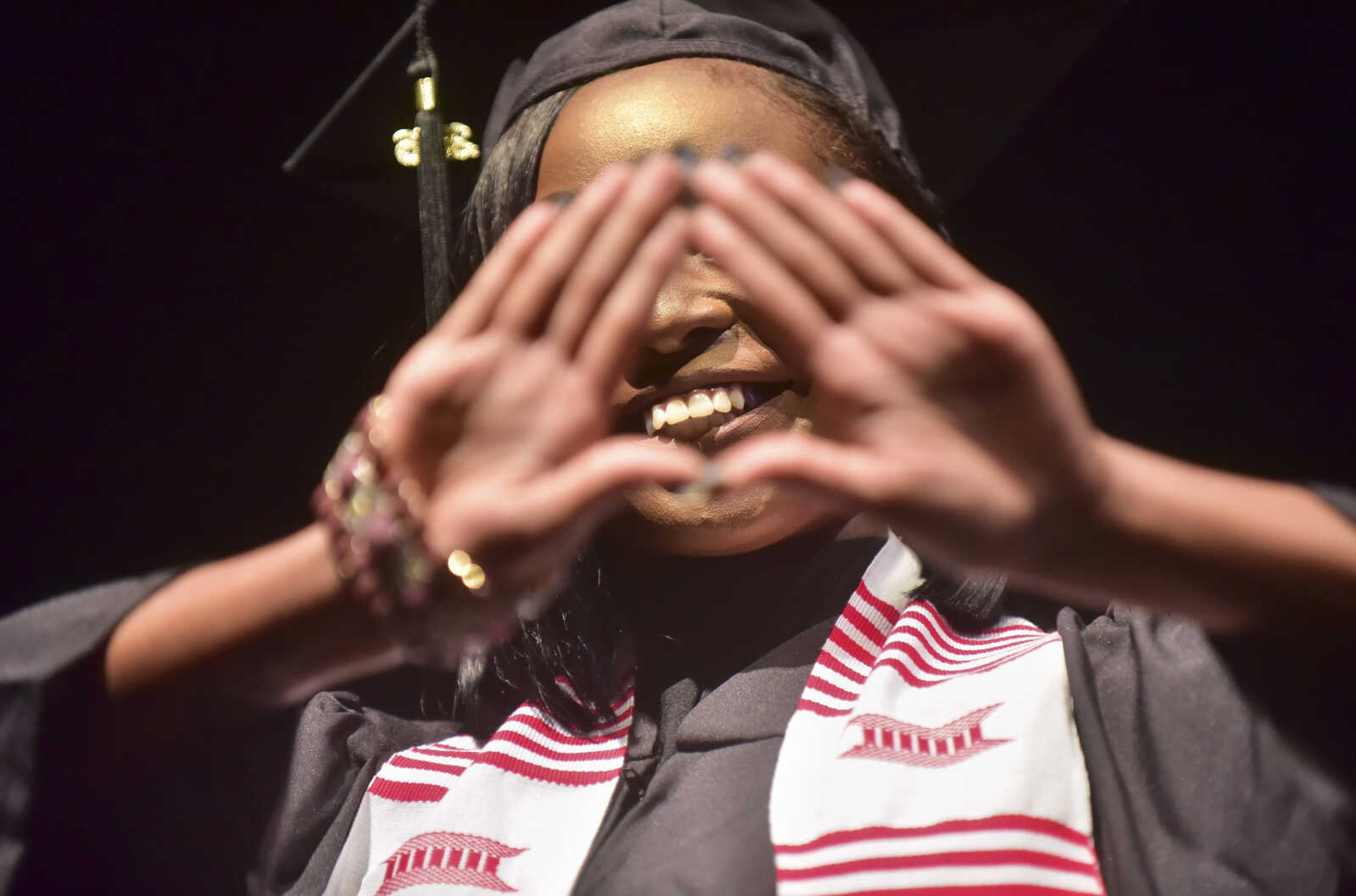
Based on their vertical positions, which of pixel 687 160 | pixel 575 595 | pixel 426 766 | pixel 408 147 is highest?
pixel 687 160

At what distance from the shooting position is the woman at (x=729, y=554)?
0.65 meters

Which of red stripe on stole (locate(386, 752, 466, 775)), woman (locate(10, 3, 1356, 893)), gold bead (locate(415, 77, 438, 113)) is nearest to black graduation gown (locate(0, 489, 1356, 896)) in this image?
woman (locate(10, 3, 1356, 893))

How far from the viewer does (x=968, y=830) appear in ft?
2.81

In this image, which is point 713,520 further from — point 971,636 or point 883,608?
point 971,636

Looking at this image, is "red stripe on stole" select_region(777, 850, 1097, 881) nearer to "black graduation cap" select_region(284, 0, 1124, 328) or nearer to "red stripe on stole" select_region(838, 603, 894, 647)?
"red stripe on stole" select_region(838, 603, 894, 647)

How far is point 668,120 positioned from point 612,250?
17.3 inches

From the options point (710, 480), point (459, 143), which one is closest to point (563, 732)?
point (710, 480)

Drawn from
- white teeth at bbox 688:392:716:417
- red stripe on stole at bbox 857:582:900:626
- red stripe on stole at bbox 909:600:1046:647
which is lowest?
red stripe on stole at bbox 909:600:1046:647

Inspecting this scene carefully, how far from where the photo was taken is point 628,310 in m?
0.67

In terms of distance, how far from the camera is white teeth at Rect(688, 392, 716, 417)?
3.30 ft

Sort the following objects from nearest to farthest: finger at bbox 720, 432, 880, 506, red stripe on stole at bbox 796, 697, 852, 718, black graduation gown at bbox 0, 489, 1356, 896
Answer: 1. finger at bbox 720, 432, 880, 506
2. black graduation gown at bbox 0, 489, 1356, 896
3. red stripe on stole at bbox 796, 697, 852, 718

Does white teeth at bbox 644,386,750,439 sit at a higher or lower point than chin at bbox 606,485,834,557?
higher

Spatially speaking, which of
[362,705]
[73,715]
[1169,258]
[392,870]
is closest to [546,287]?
[73,715]

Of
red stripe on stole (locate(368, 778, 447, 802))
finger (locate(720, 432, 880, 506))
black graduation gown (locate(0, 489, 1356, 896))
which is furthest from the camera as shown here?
red stripe on stole (locate(368, 778, 447, 802))
